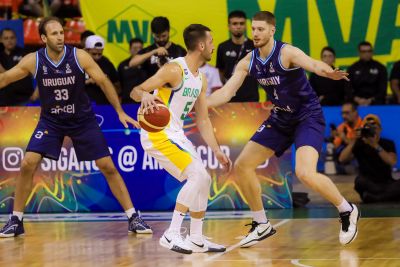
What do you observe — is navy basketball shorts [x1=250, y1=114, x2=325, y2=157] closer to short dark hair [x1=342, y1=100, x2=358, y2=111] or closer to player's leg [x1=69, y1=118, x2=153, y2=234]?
player's leg [x1=69, y1=118, x2=153, y2=234]

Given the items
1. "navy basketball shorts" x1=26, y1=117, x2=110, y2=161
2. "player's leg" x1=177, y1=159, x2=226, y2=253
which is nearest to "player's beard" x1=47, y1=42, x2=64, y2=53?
"navy basketball shorts" x1=26, y1=117, x2=110, y2=161

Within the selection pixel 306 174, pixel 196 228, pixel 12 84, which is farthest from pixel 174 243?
pixel 12 84

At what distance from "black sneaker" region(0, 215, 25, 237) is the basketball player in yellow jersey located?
228 cm

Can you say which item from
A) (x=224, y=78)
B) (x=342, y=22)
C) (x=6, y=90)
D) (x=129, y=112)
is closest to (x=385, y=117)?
(x=342, y=22)

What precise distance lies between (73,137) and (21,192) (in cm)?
87

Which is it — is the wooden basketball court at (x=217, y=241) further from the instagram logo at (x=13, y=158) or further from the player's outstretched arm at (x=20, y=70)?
the player's outstretched arm at (x=20, y=70)

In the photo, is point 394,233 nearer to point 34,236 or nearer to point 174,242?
point 174,242

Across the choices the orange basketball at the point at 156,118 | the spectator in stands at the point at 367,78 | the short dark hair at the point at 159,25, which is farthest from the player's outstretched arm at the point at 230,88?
the spectator in stands at the point at 367,78

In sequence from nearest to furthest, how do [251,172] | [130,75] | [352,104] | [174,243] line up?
[174,243] < [251,172] < [130,75] < [352,104]

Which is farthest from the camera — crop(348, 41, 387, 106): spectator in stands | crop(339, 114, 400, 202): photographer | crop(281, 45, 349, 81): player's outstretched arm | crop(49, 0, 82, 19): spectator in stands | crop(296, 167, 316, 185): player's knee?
crop(49, 0, 82, 19): spectator in stands

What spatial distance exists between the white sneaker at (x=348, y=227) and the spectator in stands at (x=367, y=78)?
6237mm

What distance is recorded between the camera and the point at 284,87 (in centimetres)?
988

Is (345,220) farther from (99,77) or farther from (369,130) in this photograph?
(369,130)

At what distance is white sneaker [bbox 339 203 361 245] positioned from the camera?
9.74 metres
